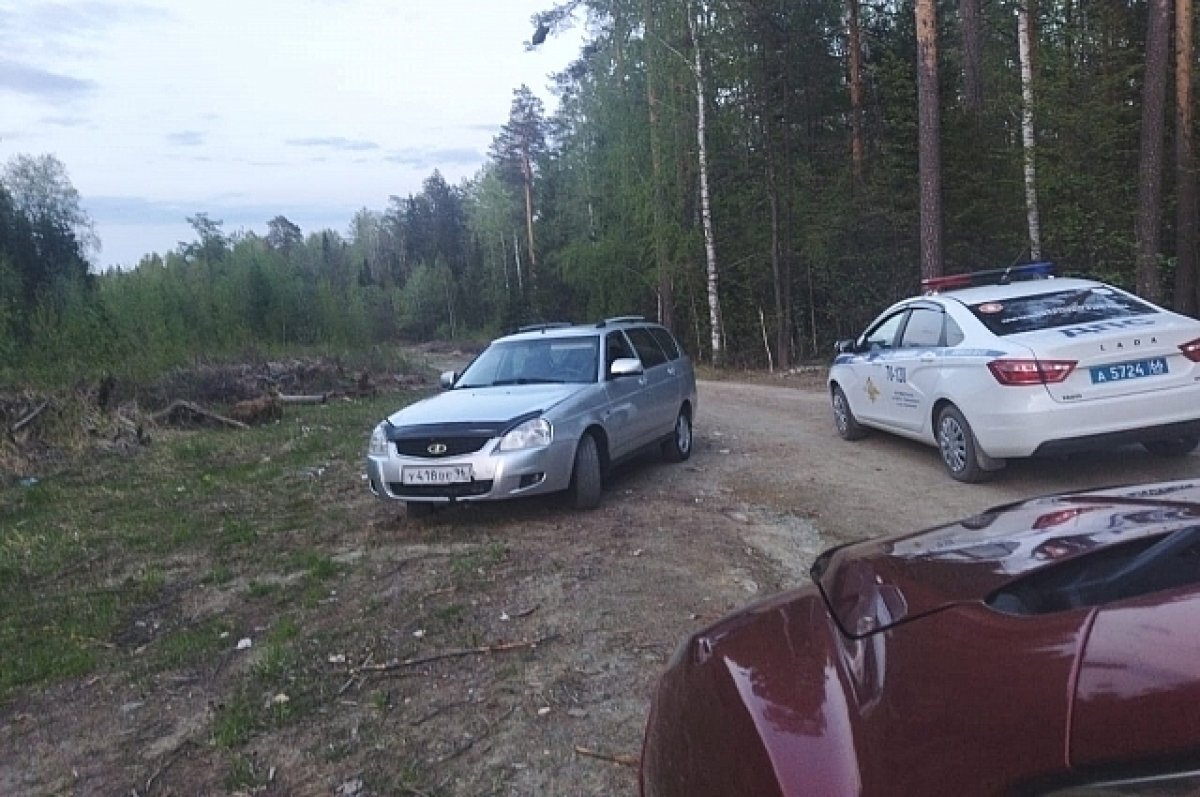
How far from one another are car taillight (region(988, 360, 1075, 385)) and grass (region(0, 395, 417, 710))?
4154 mm

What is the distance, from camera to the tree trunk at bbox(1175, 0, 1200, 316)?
614 inches

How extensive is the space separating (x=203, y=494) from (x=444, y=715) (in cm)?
666

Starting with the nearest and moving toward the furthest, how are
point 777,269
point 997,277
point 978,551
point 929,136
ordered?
1. point 978,551
2. point 997,277
3. point 929,136
4. point 777,269

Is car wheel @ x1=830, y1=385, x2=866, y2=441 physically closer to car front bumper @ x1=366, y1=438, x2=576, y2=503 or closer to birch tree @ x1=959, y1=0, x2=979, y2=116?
car front bumper @ x1=366, y1=438, x2=576, y2=503

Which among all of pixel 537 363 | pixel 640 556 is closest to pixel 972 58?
pixel 537 363

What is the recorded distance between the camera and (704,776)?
6.01 ft

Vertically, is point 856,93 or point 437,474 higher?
point 856,93

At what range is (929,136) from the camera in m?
15.8

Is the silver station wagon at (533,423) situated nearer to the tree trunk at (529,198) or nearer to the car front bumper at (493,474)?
the car front bumper at (493,474)

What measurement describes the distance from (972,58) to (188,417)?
1711 cm

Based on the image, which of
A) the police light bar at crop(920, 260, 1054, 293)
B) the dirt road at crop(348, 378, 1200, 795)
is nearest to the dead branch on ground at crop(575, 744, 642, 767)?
the dirt road at crop(348, 378, 1200, 795)

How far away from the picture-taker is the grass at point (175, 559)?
196 inches

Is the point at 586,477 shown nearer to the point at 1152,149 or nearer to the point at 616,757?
the point at 616,757

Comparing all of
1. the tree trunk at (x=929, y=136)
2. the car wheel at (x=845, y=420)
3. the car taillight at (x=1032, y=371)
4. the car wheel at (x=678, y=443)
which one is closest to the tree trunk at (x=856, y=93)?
the tree trunk at (x=929, y=136)
